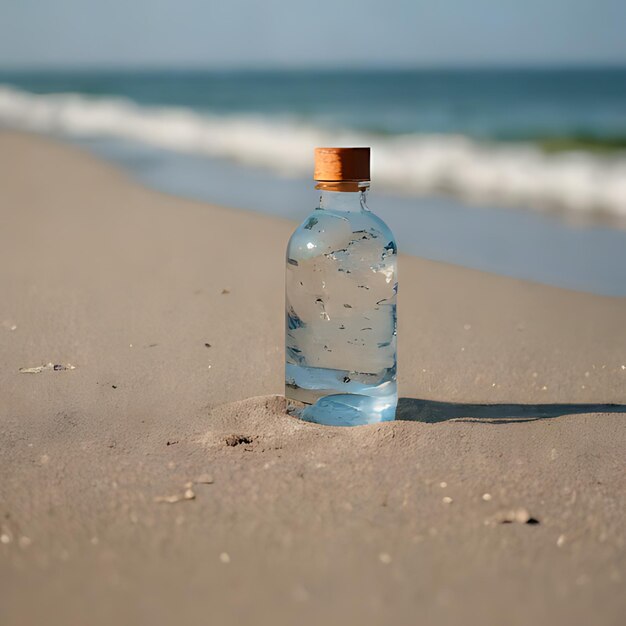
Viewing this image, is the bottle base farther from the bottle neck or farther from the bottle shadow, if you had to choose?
the bottle neck

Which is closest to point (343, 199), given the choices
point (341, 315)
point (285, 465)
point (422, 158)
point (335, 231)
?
point (335, 231)

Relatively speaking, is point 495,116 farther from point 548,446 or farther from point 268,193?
point 548,446

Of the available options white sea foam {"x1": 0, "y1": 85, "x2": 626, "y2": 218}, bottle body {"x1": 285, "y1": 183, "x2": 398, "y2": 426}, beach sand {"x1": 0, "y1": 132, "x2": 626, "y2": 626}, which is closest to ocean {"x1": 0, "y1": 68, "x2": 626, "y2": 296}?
white sea foam {"x1": 0, "y1": 85, "x2": 626, "y2": 218}

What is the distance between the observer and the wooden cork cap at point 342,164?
203 centimetres

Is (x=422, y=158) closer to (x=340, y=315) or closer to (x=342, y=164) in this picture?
(x=340, y=315)

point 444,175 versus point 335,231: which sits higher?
point 335,231

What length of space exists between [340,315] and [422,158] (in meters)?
7.46

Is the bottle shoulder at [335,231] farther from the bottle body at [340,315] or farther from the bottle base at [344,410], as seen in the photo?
the bottle base at [344,410]

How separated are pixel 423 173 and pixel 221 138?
471 cm

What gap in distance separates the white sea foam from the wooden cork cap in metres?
4.62

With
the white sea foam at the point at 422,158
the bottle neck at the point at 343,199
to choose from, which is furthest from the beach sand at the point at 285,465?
the white sea foam at the point at 422,158

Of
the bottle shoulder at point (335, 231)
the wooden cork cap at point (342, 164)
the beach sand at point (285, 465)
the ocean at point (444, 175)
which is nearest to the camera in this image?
the beach sand at point (285, 465)

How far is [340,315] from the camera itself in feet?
7.41

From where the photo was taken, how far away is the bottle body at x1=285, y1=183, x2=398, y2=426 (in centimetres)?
221
